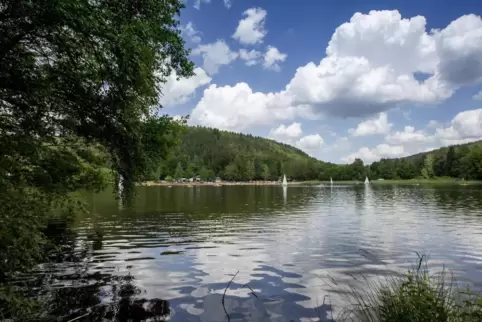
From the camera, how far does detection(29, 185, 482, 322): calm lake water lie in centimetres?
1348

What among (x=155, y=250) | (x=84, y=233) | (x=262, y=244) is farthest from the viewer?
(x=84, y=233)

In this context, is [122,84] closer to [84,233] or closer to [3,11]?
[3,11]

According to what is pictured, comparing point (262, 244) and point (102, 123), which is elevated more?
point (102, 123)

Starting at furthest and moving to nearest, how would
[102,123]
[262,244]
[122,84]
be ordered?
[262,244]
[102,123]
[122,84]

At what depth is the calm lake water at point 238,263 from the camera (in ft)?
44.2

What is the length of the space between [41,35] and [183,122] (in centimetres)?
858

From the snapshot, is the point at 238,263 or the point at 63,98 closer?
the point at 63,98

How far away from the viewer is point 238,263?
20766 millimetres

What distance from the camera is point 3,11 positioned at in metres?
9.08

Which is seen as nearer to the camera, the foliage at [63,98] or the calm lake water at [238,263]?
the foliage at [63,98]

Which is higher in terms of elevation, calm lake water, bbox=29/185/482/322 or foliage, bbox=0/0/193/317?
foliage, bbox=0/0/193/317

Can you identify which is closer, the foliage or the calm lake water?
the foliage

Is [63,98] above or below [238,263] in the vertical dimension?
above

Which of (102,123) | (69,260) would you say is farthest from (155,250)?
(102,123)
